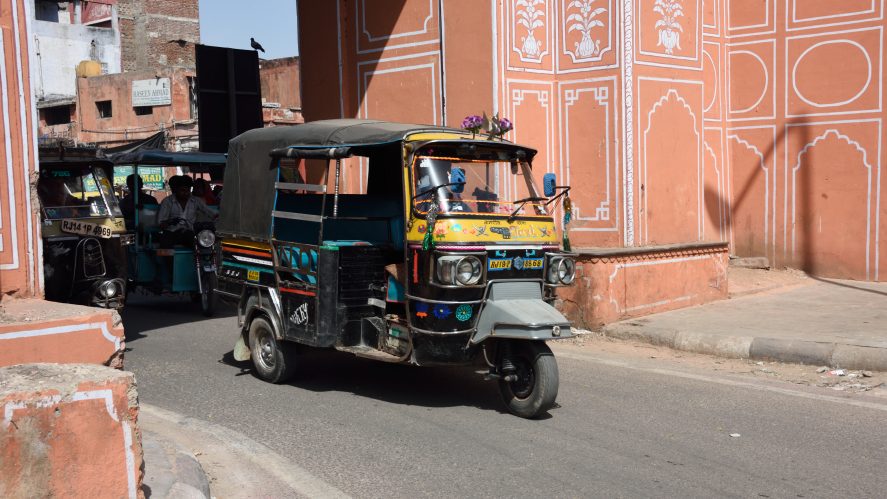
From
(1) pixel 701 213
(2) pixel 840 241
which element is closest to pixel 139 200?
(1) pixel 701 213

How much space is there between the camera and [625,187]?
487 inches

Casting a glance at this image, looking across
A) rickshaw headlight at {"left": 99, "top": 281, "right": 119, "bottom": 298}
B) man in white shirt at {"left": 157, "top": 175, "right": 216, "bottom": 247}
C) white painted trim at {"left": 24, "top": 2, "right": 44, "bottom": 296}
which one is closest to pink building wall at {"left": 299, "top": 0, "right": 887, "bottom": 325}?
man in white shirt at {"left": 157, "top": 175, "right": 216, "bottom": 247}

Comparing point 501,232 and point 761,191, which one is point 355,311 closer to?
point 501,232

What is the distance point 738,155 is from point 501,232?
9611 millimetres

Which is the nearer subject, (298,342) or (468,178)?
(468,178)

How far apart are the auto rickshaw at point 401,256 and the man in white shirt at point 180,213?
4.03 meters

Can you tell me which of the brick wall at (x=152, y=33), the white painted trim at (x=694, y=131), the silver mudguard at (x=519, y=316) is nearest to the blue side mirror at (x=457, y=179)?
the silver mudguard at (x=519, y=316)

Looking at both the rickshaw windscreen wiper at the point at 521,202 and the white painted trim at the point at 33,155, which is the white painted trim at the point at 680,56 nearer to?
the rickshaw windscreen wiper at the point at 521,202

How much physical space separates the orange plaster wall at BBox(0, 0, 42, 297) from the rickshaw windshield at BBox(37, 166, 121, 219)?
4101 mm

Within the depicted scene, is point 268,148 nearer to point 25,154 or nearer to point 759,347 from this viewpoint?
point 25,154

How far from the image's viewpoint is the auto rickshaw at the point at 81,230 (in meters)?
10.1

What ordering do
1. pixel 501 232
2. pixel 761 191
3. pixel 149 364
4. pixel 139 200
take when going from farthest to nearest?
pixel 761 191 → pixel 139 200 → pixel 149 364 → pixel 501 232

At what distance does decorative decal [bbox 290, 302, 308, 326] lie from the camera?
7.86m

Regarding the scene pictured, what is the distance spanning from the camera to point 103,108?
38812 millimetres
